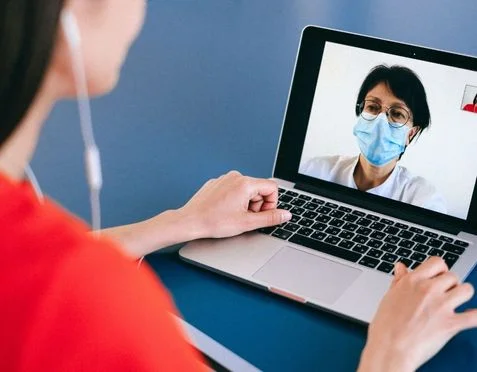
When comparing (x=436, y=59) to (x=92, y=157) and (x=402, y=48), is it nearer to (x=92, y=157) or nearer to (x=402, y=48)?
(x=402, y=48)

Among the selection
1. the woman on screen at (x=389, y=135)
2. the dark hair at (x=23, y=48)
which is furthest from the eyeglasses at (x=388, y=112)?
the dark hair at (x=23, y=48)

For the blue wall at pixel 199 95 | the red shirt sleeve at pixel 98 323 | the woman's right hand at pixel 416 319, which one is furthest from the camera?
the blue wall at pixel 199 95

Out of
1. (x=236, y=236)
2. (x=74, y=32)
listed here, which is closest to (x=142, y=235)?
(x=236, y=236)

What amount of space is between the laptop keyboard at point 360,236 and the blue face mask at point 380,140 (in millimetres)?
78

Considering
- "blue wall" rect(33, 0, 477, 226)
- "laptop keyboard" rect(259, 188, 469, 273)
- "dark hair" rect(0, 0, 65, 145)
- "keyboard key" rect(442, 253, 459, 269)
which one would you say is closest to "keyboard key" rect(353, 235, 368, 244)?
"laptop keyboard" rect(259, 188, 469, 273)

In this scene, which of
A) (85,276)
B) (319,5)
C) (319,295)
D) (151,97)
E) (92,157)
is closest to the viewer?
(85,276)

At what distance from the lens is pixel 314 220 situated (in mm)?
1071

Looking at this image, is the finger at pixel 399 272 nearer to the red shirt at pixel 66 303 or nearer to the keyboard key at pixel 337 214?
the keyboard key at pixel 337 214

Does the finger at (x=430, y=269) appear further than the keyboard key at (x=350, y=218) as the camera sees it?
No

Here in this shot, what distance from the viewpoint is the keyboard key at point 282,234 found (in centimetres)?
103

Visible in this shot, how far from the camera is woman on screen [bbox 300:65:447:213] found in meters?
1.05

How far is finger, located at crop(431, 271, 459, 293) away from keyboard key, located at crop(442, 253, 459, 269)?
12 centimetres

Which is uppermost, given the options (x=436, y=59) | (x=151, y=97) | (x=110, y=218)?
(x=436, y=59)

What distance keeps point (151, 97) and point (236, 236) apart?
0.42m
